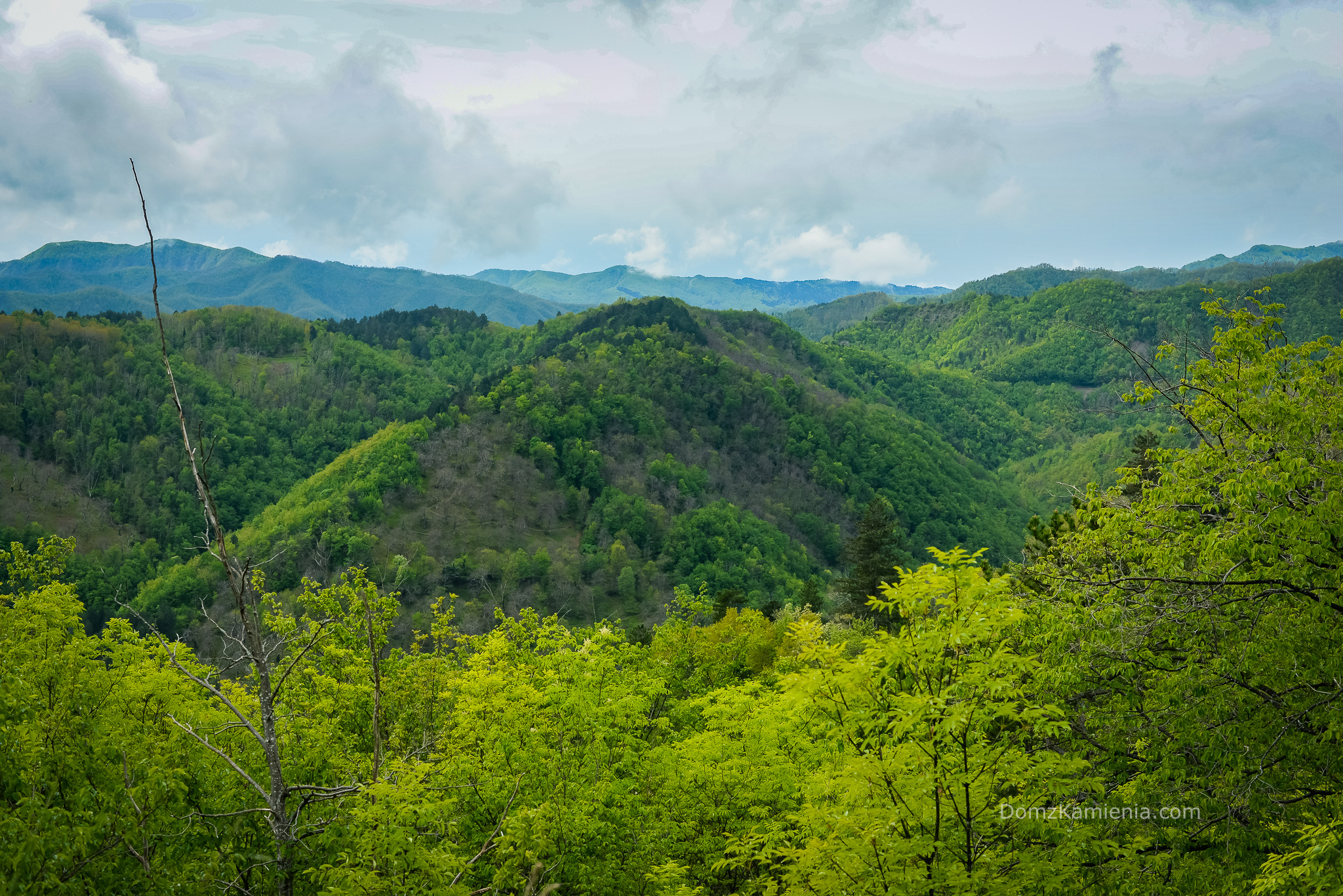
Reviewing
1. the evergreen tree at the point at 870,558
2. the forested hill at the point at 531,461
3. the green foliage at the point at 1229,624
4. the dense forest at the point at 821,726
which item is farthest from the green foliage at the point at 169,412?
the green foliage at the point at 1229,624

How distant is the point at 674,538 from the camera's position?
116312 millimetres

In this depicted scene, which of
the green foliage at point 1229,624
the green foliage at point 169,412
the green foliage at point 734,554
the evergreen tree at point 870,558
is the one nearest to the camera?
the green foliage at point 1229,624

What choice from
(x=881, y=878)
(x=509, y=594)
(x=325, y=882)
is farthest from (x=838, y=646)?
(x=509, y=594)

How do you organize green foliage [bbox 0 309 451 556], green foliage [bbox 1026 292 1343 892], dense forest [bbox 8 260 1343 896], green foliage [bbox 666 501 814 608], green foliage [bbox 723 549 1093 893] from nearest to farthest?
green foliage [bbox 723 549 1093 893] < dense forest [bbox 8 260 1343 896] < green foliage [bbox 1026 292 1343 892] < green foliage [bbox 666 501 814 608] < green foliage [bbox 0 309 451 556]

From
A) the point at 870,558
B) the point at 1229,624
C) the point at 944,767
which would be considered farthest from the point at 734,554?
the point at 944,767

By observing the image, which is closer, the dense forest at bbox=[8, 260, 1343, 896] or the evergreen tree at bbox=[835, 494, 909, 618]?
the dense forest at bbox=[8, 260, 1343, 896]

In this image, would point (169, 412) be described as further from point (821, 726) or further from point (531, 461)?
point (821, 726)

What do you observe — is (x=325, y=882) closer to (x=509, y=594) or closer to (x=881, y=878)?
(x=881, y=878)

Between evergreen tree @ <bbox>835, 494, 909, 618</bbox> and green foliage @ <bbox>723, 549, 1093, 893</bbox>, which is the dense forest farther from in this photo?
evergreen tree @ <bbox>835, 494, 909, 618</bbox>

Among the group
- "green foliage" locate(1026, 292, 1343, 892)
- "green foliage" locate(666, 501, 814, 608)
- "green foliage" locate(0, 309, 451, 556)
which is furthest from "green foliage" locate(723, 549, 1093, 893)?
"green foliage" locate(0, 309, 451, 556)

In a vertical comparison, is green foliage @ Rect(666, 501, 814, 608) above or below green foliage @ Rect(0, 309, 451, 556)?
below

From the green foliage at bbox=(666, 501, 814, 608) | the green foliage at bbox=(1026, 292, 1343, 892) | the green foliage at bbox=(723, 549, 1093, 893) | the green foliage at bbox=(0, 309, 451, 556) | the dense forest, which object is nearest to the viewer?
the green foliage at bbox=(723, 549, 1093, 893)

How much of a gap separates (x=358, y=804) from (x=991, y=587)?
953 centimetres

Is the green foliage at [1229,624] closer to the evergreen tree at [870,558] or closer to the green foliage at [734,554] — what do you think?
the evergreen tree at [870,558]
